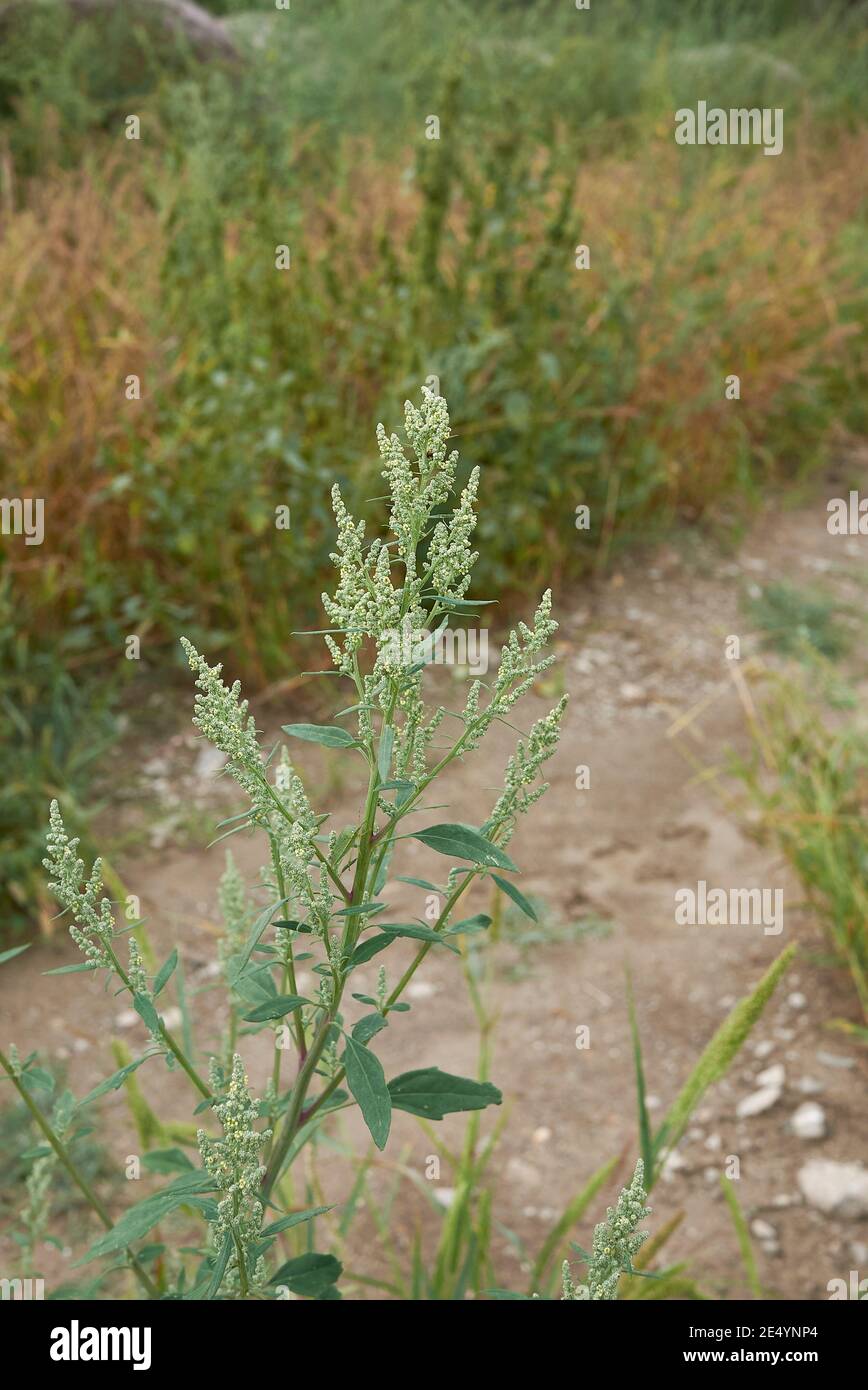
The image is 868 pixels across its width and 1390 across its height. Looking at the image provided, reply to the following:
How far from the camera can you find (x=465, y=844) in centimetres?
82

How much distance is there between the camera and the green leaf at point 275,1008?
830 millimetres

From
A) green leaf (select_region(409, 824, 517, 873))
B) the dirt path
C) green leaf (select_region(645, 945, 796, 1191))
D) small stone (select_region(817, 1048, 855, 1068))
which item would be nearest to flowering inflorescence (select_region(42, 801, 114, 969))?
green leaf (select_region(409, 824, 517, 873))

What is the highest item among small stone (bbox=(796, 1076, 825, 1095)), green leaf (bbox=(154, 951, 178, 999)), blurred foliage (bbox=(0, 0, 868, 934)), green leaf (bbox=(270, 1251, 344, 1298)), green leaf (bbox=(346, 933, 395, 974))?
blurred foliage (bbox=(0, 0, 868, 934))

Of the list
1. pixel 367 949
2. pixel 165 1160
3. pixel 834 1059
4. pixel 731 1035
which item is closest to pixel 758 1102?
pixel 834 1059

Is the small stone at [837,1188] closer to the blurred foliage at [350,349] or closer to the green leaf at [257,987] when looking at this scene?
the green leaf at [257,987]

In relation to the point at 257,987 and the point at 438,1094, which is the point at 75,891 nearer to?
the point at 257,987

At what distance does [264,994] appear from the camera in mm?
978

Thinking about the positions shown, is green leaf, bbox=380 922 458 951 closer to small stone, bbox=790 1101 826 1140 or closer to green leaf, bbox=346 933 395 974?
green leaf, bbox=346 933 395 974

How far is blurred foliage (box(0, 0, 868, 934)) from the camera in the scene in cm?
325

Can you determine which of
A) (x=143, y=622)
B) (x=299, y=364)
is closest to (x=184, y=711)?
(x=143, y=622)

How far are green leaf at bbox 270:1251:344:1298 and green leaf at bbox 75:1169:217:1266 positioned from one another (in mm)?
105

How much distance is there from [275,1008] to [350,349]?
3.02 m
